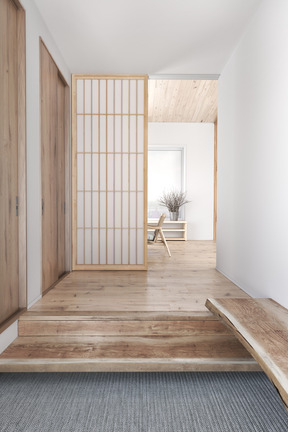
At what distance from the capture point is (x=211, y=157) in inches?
293

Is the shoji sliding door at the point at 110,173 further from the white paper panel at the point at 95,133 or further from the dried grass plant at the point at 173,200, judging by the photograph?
the dried grass plant at the point at 173,200

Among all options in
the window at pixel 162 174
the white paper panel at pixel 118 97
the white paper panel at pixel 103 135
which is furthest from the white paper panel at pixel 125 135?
the window at pixel 162 174

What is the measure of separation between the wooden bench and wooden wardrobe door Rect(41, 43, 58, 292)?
1.57 m

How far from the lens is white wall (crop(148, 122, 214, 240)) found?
7426 millimetres

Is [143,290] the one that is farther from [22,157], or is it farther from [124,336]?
[22,157]

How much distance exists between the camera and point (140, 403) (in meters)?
1.58

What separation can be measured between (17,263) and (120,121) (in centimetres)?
235

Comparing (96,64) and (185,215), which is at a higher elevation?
(96,64)

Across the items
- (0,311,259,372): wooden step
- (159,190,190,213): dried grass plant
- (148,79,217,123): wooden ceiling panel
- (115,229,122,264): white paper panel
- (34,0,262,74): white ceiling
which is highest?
(148,79,217,123): wooden ceiling panel

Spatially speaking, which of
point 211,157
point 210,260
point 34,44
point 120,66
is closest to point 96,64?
point 120,66

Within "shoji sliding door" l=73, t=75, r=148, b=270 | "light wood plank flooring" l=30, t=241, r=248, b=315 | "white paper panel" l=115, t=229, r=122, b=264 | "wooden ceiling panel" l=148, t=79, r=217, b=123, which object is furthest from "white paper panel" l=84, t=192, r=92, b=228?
"wooden ceiling panel" l=148, t=79, r=217, b=123

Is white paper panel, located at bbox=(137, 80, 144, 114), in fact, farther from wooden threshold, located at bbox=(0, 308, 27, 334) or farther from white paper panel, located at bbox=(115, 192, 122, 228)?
wooden threshold, located at bbox=(0, 308, 27, 334)

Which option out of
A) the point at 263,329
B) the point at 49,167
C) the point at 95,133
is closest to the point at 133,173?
the point at 95,133

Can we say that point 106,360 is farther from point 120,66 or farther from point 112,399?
point 120,66
